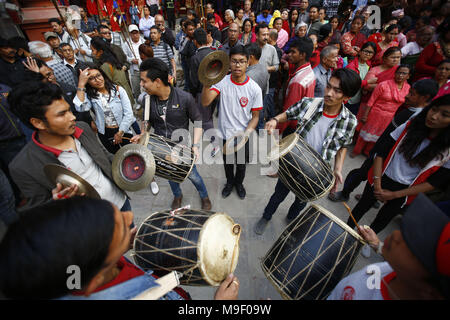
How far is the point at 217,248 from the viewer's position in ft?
5.11

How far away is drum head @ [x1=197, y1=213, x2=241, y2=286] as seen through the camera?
4.86 ft

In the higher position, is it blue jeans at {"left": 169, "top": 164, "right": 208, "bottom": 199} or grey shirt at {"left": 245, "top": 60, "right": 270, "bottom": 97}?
grey shirt at {"left": 245, "top": 60, "right": 270, "bottom": 97}

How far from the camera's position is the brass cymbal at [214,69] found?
2.58 m

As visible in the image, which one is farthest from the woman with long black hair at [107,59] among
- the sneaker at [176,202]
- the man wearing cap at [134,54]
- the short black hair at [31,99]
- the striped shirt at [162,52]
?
the short black hair at [31,99]

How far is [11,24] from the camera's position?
6.65 m

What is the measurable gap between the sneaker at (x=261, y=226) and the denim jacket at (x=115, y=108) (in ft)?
7.97

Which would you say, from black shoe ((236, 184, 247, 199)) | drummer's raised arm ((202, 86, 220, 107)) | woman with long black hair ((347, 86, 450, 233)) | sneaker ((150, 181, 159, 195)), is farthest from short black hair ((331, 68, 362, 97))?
sneaker ((150, 181, 159, 195))

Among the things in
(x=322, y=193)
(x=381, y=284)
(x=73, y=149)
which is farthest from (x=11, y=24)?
(x=381, y=284)

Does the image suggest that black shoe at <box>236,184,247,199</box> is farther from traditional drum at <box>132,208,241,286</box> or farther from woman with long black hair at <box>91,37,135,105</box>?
woman with long black hair at <box>91,37,135,105</box>

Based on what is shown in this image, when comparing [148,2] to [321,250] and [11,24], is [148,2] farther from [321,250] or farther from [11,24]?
[321,250]

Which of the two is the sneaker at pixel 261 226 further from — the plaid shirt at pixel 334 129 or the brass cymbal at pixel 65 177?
the brass cymbal at pixel 65 177

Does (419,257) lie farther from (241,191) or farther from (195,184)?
(241,191)

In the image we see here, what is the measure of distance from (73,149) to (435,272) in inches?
96.6

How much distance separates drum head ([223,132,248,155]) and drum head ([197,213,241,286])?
1.40 m
